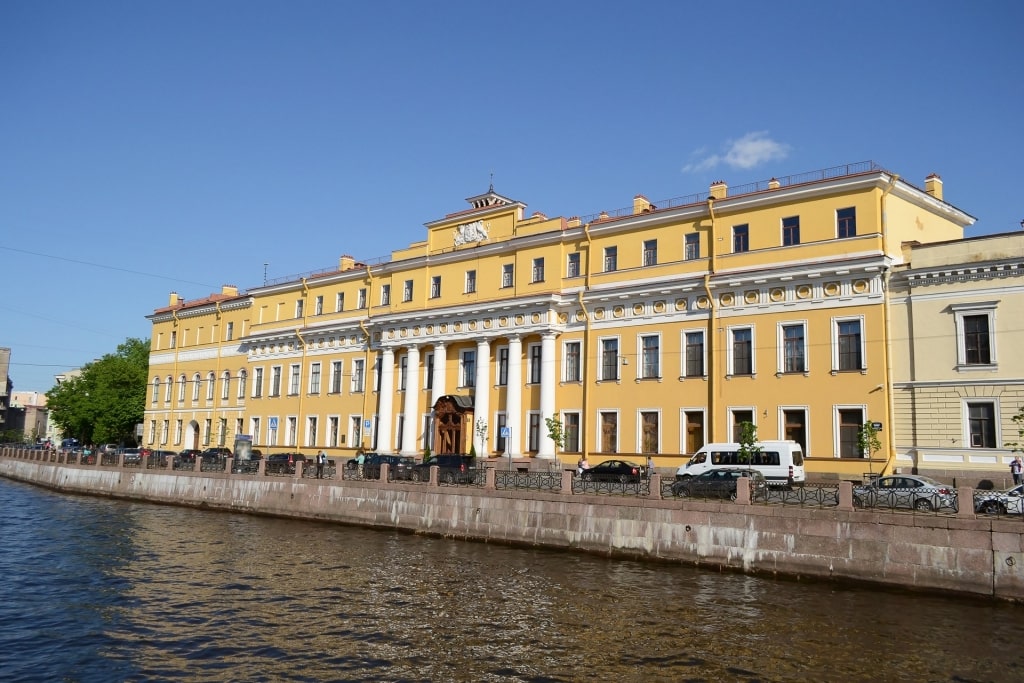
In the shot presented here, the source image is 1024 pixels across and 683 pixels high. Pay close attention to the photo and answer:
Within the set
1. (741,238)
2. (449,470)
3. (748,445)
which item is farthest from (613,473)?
(741,238)

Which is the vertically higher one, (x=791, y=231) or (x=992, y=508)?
(x=791, y=231)

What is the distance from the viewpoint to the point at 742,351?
33344 millimetres

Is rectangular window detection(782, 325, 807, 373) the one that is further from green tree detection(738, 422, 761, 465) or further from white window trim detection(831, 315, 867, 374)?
green tree detection(738, 422, 761, 465)

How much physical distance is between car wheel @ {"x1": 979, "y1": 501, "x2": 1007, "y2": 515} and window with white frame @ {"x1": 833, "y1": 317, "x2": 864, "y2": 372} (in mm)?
10965

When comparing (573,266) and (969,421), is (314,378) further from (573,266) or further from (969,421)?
(969,421)

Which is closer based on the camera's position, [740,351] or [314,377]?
[740,351]

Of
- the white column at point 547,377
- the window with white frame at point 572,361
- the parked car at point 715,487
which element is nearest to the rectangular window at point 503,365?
the white column at point 547,377

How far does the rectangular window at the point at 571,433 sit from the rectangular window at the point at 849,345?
476 inches

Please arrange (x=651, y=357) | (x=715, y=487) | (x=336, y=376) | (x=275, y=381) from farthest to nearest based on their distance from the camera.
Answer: (x=275, y=381) → (x=336, y=376) → (x=651, y=357) → (x=715, y=487)

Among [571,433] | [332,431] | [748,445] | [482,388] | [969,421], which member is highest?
[482,388]

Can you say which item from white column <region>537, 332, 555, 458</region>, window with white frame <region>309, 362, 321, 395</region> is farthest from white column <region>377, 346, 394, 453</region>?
white column <region>537, 332, 555, 458</region>

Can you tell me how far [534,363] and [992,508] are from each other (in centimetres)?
2302

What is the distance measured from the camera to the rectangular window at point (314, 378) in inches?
2008

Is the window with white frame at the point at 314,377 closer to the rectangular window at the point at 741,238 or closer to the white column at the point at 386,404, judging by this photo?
the white column at the point at 386,404
